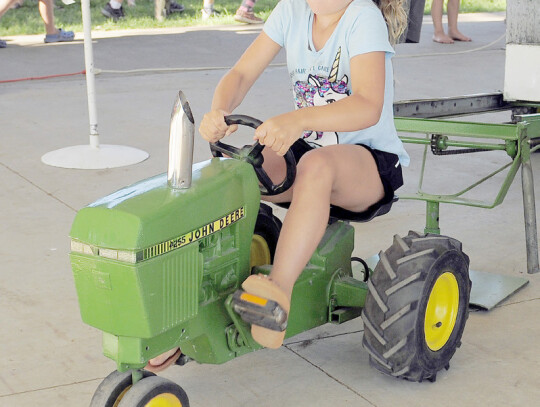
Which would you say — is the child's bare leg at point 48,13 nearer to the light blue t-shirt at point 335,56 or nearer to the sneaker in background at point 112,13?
the sneaker in background at point 112,13

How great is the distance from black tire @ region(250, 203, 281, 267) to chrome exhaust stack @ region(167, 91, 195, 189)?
0.52 m

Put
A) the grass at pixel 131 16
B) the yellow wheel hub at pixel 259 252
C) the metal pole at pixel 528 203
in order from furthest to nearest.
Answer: the grass at pixel 131 16 < the metal pole at pixel 528 203 < the yellow wheel hub at pixel 259 252

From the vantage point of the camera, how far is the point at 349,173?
256 cm

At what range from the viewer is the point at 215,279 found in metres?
2.40

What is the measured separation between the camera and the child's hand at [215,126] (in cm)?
249

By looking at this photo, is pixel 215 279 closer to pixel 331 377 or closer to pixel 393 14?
pixel 331 377

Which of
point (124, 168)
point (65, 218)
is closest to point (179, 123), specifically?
point (65, 218)

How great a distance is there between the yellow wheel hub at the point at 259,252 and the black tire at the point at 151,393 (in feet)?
1.90

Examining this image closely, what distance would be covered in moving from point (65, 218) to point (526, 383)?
2226 mm

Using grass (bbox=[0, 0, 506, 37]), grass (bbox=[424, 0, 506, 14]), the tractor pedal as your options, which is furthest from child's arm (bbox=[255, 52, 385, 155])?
grass (bbox=[424, 0, 506, 14])

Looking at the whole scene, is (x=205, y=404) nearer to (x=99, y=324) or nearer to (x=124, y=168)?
(x=99, y=324)

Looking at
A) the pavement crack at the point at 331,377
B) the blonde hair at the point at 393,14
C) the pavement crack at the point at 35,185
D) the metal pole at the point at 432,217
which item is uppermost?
the blonde hair at the point at 393,14

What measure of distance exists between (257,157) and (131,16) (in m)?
8.85

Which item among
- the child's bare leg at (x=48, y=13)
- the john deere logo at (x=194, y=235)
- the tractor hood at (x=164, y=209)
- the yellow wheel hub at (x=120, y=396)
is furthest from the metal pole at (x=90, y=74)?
the child's bare leg at (x=48, y=13)
